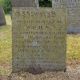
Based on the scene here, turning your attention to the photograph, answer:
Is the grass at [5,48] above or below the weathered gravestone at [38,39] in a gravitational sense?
below

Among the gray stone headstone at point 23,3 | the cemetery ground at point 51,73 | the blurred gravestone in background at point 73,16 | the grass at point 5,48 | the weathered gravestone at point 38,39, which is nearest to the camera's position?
the cemetery ground at point 51,73

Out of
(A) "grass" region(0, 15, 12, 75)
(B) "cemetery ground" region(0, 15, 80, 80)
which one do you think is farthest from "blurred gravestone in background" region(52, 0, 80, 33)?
(A) "grass" region(0, 15, 12, 75)

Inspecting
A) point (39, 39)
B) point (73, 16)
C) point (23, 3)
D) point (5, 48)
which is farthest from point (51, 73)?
point (23, 3)

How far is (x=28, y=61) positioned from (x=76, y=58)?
1.68 m

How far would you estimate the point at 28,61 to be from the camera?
7.23 m

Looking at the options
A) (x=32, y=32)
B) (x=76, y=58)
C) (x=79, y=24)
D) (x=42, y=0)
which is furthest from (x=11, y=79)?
(x=42, y=0)

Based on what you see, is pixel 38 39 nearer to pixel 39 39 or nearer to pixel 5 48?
pixel 39 39

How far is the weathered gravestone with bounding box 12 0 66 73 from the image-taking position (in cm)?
706

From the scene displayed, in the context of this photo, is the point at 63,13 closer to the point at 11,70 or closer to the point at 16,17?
the point at 16,17

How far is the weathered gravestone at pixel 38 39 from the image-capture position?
7.06 m

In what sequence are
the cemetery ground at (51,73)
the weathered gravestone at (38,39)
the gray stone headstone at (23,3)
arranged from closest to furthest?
the cemetery ground at (51,73)
the weathered gravestone at (38,39)
the gray stone headstone at (23,3)

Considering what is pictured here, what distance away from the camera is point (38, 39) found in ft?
23.4

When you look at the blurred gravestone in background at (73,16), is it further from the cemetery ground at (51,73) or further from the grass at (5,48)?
the grass at (5,48)

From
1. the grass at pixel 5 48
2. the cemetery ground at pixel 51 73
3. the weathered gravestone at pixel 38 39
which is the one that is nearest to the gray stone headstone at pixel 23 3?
the grass at pixel 5 48
